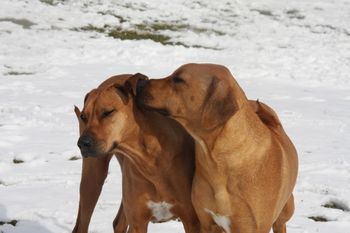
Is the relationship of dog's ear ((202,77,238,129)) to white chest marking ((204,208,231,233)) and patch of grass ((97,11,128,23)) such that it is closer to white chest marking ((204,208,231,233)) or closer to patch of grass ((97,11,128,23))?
white chest marking ((204,208,231,233))

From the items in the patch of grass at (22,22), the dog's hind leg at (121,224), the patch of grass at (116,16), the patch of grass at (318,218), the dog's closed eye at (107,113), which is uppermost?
the dog's closed eye at (107,113)

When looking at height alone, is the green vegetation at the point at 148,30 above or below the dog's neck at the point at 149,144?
below

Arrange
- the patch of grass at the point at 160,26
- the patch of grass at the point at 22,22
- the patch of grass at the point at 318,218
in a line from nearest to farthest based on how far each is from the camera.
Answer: the patch of grass at the point at 318,218 < the patch of grass at the point at 22,22 < the patch of grass at the point at 160,26

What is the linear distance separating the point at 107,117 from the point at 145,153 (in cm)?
45

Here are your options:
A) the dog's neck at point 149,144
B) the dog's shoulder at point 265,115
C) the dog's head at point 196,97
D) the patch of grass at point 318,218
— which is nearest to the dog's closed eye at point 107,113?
the dog's neck at point 149,144

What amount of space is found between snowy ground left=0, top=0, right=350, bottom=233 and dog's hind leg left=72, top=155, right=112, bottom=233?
782mm

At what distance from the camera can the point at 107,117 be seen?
3.89m

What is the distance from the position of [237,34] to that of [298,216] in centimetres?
1158

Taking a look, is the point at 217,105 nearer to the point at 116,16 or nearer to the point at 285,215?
the point at 285,215

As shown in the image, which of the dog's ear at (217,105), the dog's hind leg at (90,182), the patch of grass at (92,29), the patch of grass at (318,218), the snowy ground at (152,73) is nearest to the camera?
the dog's ear at (217,105)

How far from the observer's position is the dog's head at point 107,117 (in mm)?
3764

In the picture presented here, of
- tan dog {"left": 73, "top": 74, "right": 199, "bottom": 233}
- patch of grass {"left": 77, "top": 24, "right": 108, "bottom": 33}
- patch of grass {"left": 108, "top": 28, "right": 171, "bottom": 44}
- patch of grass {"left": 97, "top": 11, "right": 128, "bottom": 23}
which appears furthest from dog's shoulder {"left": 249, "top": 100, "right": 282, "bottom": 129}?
patch of grass {"left": 97, "top": 11, "right": 128, "bottom": 23}

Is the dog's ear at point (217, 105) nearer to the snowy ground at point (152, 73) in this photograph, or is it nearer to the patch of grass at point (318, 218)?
the snowy ground at point (152, 73)

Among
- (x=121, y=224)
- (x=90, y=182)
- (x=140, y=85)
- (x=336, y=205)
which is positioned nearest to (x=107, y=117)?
(x=140, y=85)
